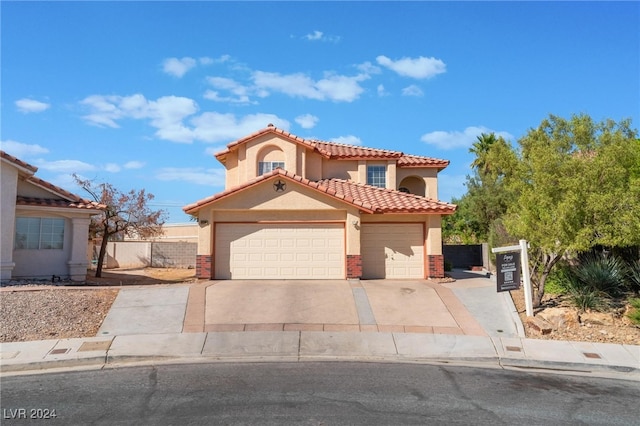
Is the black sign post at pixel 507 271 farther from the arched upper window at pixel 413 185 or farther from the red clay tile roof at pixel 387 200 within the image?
the arched upper window at pixel 413 185

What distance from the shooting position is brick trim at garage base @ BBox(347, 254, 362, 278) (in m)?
16.7

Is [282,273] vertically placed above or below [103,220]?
below

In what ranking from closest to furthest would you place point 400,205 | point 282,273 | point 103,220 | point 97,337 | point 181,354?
point 181,354, point 97,337, point 282,273, point 400,205, point 103,220

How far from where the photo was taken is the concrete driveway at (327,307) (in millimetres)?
11711

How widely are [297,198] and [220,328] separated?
6.97 meters

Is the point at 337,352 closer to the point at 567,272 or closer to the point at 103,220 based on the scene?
the point at 567,272

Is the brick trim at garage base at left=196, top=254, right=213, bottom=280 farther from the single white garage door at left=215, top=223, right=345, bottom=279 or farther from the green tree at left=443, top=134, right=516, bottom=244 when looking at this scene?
the green tree at left=443, top=134, right=516, bottom=244

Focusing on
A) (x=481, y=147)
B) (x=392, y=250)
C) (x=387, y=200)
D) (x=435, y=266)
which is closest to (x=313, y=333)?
(x=392, y=250)

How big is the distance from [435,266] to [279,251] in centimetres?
583

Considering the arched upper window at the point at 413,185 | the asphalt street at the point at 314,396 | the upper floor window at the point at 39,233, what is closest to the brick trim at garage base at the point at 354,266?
the asphalt street at the point at 314,396

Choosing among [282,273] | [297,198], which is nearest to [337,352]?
[282,273]

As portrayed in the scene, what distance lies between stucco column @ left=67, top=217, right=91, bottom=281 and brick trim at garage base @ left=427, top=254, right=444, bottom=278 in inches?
525

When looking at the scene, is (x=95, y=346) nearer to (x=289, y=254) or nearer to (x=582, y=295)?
(x=289, y=254)

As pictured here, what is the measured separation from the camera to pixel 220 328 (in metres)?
11.4
